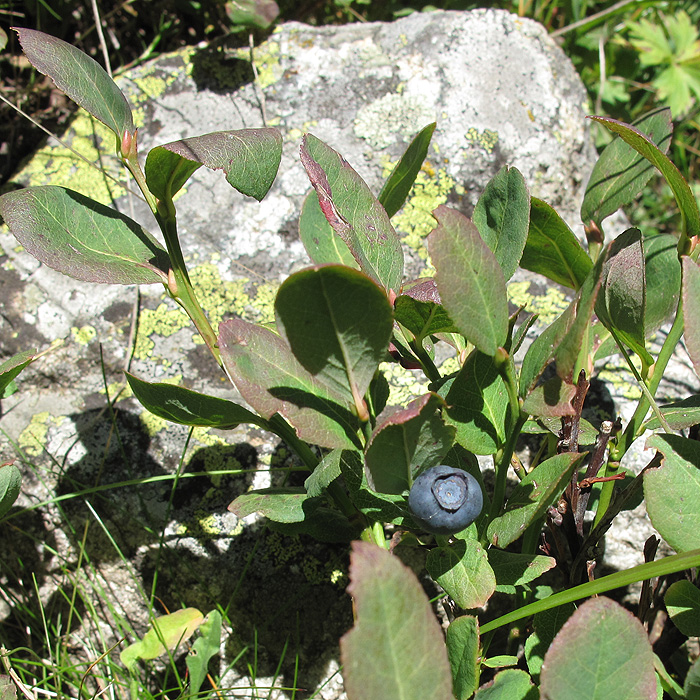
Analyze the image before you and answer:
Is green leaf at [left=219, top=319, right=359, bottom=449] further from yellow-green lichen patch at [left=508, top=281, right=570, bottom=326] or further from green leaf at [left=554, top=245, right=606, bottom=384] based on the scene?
yellow-green lichen patch at [left=508, top=281, right=570, bottom=326]

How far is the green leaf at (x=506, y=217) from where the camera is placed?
98cm

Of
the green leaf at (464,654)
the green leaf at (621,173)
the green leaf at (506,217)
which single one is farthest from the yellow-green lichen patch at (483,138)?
the green leaf at (464,654)

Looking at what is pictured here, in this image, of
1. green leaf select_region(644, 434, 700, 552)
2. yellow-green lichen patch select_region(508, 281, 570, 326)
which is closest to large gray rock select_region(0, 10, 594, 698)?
yellow-green lichen patch select_region(508, 281, 570, 326)

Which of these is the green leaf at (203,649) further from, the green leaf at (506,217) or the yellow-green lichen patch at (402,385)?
the green leaf at (506,217)

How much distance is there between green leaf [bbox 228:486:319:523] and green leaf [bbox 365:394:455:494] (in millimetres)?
210

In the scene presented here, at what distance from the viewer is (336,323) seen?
2.63ft

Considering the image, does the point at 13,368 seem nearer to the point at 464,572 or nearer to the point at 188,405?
the point at 188,405

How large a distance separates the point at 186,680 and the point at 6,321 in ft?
3.29

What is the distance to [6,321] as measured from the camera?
173 cm

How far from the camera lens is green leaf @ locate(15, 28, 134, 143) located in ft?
3.26

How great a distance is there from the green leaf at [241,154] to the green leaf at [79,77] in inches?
8.1

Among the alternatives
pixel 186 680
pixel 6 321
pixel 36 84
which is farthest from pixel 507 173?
pixel 36 84

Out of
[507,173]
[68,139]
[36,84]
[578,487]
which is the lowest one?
[578,487]

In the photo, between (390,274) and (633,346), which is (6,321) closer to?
(390,274)
